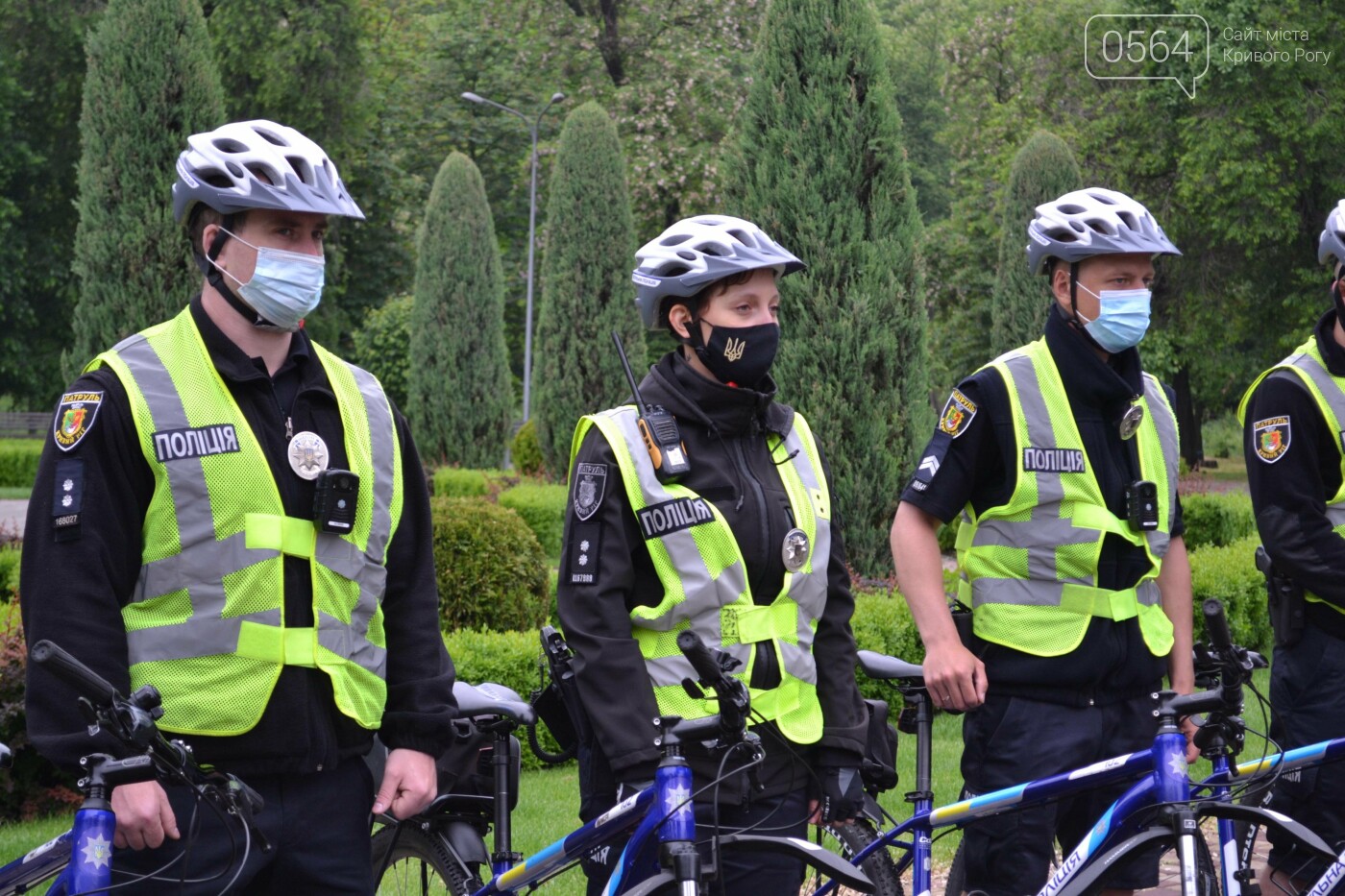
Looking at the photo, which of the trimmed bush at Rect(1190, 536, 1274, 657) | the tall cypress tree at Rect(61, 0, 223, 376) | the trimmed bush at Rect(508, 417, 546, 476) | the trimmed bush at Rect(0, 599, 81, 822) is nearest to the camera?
the trimmed bush at Rect(0, 599, 81, 822)

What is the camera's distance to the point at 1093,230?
15.1 feet

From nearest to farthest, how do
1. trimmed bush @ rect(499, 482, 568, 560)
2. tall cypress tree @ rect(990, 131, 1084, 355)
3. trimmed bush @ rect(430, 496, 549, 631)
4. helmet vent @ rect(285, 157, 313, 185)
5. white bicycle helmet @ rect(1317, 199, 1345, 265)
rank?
helmet vent @ rect(285, 157, 313, 185) < white bicycle helmet @ rect(1317, 199, 1345, 265) < trimmed bush @ rect(430, 496, 549, 631) < trimmed bush @ rect(499, 482, 568, 560) < tall cypress tree @ rect(990, 131, 1084, 355)

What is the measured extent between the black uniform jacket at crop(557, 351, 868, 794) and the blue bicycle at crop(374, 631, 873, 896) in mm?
150

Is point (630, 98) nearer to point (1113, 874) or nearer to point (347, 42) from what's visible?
point (347, 42)

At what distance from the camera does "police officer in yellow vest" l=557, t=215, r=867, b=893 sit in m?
3.70

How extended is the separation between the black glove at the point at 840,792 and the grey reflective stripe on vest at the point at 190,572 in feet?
5.04

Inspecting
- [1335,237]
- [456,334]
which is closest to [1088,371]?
[1335,237]

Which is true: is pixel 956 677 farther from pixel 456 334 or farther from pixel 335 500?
pixel 456 334

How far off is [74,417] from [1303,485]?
3691mm

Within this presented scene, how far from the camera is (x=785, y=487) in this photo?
3.97m

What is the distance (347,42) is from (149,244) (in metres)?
17.8

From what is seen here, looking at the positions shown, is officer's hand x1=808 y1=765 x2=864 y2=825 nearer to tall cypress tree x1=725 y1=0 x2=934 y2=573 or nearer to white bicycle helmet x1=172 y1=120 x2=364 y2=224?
white bicycle helmet x1=172 y1=120 x2=364 y2=224

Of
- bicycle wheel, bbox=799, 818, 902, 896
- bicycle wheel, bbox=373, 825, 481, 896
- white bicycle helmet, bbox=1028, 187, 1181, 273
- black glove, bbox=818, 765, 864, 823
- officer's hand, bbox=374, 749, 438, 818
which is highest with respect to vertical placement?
white bicycle helmet, bbox=1028, 187, 1181, 273

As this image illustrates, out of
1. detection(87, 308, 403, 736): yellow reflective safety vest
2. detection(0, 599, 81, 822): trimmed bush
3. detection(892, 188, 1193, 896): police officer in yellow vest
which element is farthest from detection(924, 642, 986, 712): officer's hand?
detection(0, 599, 81, 822): trimmed bush
